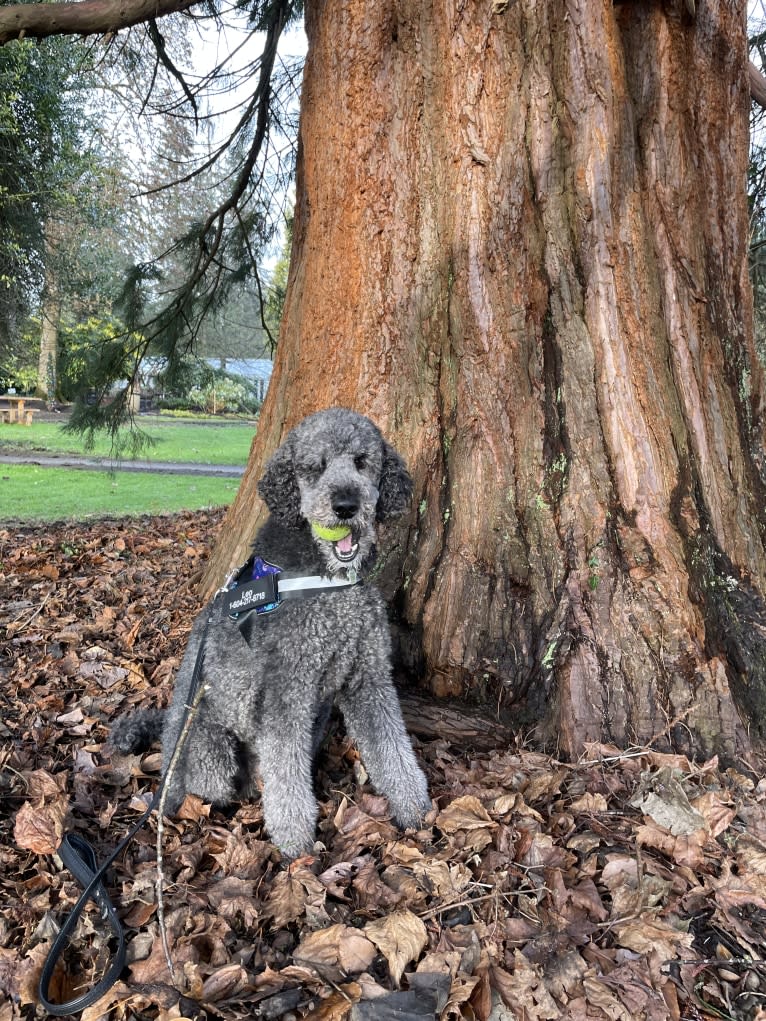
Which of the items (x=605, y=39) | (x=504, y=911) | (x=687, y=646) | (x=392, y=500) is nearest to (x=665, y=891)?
(x=504, y=911)

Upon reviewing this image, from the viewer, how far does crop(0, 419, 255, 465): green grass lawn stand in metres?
13.2

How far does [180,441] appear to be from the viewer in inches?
640

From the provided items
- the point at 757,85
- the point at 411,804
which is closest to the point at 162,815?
the point at 411,804

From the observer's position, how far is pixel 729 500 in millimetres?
2977

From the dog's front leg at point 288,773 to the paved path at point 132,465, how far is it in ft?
30.3

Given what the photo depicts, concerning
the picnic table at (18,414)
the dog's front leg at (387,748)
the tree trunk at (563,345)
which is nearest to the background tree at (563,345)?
the tree trunk at (563,345)

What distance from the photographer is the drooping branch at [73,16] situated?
317 cm

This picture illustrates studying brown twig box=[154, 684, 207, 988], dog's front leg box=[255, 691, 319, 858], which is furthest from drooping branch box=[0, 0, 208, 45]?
dog's front leg box=[255, 691, 319, 858]

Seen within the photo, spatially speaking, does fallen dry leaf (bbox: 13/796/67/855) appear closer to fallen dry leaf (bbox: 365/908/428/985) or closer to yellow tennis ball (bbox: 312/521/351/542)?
fallen dry leaf (bbox: 365/908/428/985)

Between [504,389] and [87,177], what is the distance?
9535 millimetres

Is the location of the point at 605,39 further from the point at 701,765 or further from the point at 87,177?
the point at 87,177

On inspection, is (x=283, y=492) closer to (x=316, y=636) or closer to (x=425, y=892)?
(x=316, y=636)

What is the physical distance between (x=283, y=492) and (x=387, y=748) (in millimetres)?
1039

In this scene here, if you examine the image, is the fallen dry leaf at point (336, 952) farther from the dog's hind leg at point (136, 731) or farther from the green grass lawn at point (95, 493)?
the green grass lawn at point (95, 493)
